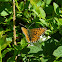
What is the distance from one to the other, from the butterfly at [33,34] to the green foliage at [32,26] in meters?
0.17

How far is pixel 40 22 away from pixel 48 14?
0.25 m

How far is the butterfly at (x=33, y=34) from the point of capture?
1437mm

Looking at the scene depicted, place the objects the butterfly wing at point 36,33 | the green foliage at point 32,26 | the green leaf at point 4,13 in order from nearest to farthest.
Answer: the butterfly wing at point 36,33
the green foliage at point 32,26
the green leaf at point 4,13

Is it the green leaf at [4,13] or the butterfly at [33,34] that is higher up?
the green leaf at [4,13]

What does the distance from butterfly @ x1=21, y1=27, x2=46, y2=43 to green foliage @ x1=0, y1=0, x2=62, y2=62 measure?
17 cm

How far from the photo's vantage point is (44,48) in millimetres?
1650

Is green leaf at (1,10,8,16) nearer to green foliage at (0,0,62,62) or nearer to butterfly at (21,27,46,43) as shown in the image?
green foliage at (0,0,62,62)

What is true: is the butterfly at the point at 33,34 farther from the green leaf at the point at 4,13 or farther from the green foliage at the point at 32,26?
the green leaf at the point at 4,13

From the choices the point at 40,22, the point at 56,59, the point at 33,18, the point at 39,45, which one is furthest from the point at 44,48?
the point at 33,18

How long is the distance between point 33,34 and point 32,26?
13.5 inches

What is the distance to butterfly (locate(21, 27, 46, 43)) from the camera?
56.6 inches

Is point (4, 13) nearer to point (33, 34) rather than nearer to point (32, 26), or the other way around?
point (32, 26)

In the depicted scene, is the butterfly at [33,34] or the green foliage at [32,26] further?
the green foliage at [32,26]

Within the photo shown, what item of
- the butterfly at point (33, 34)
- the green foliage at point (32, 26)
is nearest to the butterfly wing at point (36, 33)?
the butterfly at point (33, 34)
